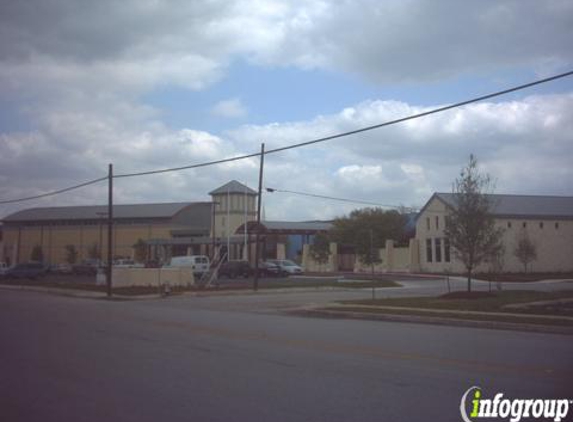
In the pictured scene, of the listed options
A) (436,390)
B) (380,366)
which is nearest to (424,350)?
(380,366)

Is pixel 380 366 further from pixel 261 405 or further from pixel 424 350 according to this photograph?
pixel 261 405

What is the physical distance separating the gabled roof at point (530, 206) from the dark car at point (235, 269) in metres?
18.3

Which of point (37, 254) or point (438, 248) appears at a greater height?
point (438, 248)

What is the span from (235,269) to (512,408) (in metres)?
51.2

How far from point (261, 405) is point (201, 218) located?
9692 centimetres

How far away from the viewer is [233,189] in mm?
85875

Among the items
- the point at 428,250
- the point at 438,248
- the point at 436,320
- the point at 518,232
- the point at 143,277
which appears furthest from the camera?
the point at 428,250

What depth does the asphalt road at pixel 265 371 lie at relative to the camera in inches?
315

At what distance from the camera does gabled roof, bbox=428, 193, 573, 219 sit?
60.4 m

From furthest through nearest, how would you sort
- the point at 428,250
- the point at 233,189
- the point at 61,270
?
the point at 233,189
the point at 61,270
the point at 428,250

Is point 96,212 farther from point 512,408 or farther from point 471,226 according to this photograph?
point 512,408

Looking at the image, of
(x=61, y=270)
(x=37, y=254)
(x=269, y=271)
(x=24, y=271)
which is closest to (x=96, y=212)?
(x=37, y=254)

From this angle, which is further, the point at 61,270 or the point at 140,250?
the point at 140,250

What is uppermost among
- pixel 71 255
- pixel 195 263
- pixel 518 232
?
pixel 518 232
